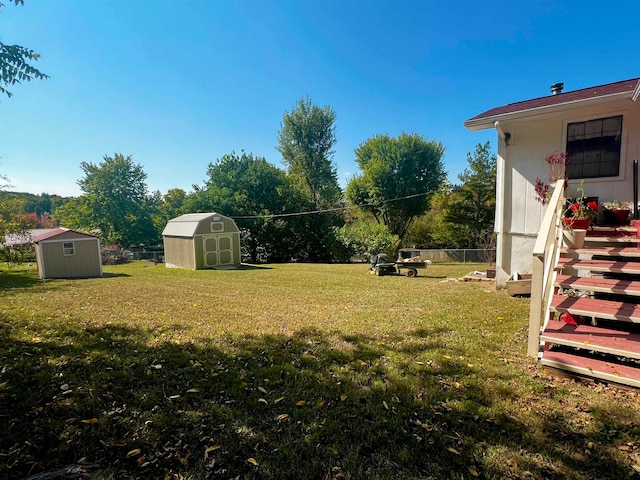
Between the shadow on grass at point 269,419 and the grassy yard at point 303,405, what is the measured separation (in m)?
0.01

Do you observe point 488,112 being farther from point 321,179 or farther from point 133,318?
point 321,179

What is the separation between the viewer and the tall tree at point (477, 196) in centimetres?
2367

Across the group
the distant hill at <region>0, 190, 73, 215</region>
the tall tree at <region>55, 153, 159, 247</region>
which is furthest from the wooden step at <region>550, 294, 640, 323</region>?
the distant hill at <region>0, 190, 73, 215</region>

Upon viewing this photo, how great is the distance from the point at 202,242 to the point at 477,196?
21.2m

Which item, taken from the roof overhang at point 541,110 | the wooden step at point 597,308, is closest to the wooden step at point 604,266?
the wooden step at point 597,308

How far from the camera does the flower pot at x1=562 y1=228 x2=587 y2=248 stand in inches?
173

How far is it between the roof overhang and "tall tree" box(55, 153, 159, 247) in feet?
120

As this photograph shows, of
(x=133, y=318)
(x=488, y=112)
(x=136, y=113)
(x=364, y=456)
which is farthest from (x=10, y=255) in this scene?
(x=488, y=112)

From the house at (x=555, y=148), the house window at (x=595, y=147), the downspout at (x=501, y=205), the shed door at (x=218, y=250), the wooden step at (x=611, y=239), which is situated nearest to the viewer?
the wooden step at (x=611, y=239)

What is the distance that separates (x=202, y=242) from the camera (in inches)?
738

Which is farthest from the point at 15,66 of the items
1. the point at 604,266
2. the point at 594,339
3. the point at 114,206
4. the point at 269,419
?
the point at 114,206

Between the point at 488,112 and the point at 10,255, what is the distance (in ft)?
76.1

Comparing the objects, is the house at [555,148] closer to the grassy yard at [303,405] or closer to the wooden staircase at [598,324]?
the wooden staircase at [598,324]

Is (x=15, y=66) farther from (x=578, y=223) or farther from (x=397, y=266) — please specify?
(x=397, y=266)
